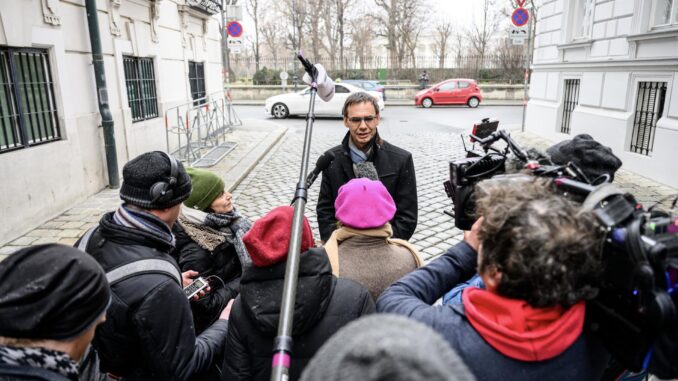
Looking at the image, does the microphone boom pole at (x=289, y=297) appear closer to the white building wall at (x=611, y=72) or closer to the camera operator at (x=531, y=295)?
the camera operator at (x=531, y=295)

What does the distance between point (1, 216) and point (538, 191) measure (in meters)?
6.35

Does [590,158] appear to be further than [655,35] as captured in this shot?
No

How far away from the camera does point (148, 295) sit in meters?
1.83

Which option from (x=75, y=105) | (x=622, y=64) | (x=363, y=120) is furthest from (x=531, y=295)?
(x=622, y=64)

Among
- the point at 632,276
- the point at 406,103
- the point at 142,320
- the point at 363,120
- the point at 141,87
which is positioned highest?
the point at 141,87

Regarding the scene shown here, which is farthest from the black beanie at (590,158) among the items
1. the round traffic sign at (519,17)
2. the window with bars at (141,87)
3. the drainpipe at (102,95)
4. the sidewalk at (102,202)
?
the round traffic sign at (519,17)

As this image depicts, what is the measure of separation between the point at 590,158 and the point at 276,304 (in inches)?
66.5

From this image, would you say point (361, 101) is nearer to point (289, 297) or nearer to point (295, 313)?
point (295, 313)

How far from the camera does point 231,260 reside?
Result: 9.77ft

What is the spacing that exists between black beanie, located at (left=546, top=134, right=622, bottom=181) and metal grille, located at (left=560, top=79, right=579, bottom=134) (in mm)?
10774

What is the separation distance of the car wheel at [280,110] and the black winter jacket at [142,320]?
1834cm

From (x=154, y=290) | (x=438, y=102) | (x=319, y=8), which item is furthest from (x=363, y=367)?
(x=319, y=8)

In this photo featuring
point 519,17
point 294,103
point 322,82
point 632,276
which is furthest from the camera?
point 294,103

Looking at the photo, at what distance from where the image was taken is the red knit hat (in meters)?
1.80
